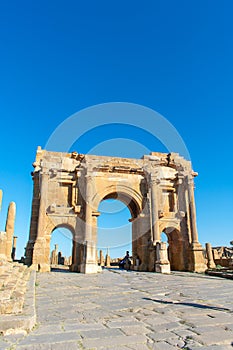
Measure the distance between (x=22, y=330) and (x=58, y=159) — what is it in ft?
50.9

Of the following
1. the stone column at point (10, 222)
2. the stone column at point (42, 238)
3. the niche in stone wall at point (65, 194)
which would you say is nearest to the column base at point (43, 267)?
the stone column at point (42, 238)

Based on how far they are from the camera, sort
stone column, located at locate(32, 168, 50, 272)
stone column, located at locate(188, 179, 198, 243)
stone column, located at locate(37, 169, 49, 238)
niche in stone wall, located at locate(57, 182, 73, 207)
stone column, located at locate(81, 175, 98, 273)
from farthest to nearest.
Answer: stone column, located at locate(188, 179, 198, 243) < niche in stone wall, located at locate(57, 182, 73, 207) < stone column, located at locate(37, 169, 49, 238) < stone column, located at locate(32, 168, 50, 272) < stone column, located at locate(81, 175, 98, 273)

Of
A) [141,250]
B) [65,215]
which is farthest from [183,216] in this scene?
[65,215]

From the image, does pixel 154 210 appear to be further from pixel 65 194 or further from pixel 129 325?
pixel 129 325

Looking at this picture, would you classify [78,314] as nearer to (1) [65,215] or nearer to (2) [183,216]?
(1) [65,215]

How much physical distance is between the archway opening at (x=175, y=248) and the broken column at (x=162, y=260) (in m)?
3.72

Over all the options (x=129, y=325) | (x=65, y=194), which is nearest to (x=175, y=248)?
(x=65, y=194)

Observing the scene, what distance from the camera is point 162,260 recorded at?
14133mm

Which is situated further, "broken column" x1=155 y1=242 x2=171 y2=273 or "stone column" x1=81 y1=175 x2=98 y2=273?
"broken column" x1=155 y1=242 x2=171 y2=273

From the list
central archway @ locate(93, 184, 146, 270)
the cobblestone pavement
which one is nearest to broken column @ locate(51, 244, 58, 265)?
central archway @ locate(93, 184, 146, 270)

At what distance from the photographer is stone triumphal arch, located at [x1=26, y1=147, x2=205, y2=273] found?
16203 millimetres

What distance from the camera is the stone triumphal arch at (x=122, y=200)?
16203 millimetres

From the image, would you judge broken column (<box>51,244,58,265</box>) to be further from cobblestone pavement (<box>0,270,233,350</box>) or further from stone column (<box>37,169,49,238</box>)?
cobblestone pavement (<box>0,270,233,350</box>)

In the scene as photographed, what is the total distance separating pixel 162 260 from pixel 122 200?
6.39 m
